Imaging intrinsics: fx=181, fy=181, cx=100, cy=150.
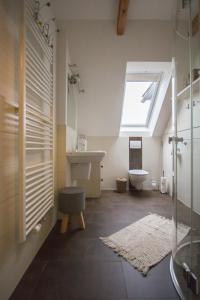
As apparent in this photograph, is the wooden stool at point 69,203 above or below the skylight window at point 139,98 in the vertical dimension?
below

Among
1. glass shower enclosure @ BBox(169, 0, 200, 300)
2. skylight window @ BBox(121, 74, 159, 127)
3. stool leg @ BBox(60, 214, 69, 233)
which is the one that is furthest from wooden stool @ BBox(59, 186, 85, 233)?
skylight window @ BBox(121, 74, 159, 127)

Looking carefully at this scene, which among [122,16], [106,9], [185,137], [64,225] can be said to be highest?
[106,9]

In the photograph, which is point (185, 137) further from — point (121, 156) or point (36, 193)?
point (121, 156)

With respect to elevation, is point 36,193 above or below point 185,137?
below

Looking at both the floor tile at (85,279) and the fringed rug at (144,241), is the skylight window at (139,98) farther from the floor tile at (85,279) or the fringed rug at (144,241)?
the floor tile at (85,279)

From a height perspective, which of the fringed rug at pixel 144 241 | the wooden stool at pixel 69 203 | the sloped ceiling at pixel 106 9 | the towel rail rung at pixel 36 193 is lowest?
the fringed rug at pixel 144 241

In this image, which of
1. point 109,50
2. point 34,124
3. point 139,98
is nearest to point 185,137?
point 34,124

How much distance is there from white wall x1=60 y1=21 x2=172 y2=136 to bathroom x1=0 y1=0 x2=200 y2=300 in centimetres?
1

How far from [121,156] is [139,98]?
51.4 inches

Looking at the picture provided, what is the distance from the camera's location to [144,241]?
71.6 inches

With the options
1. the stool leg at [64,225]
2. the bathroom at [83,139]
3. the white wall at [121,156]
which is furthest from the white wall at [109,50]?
the stool leg at [64,225]

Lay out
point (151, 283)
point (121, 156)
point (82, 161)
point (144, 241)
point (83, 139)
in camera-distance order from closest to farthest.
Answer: point (151, 283)
point (144, 241)
point (82, 161)
point (83, 139)
point (121, 156)

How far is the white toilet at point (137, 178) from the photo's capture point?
360cm

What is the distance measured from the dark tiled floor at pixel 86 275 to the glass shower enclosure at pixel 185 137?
206 mm
